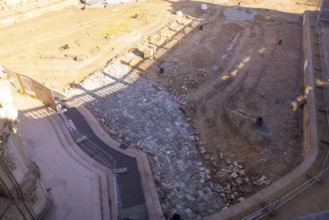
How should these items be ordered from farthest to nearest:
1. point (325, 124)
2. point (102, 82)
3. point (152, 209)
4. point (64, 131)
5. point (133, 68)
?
point (133, 68) → point (102, 82) → point (64, 131) → point (325, 124) → point (152, 209)

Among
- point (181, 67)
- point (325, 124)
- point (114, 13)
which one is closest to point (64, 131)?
point (181, 67)

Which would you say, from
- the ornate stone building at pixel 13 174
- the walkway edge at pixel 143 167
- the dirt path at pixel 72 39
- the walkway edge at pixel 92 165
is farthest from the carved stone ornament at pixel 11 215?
the dirt path at pixel 72 39

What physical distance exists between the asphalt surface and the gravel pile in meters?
0.90

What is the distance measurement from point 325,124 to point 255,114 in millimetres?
4174

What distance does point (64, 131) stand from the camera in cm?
1271

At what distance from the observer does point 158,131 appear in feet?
47.8

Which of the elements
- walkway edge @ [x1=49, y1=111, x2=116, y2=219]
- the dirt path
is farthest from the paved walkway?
the dirt path

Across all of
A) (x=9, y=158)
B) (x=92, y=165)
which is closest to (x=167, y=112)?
(x=92, y=165)

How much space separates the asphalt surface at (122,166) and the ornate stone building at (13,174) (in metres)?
3.15

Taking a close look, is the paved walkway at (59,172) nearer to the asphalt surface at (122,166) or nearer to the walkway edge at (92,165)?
the walkway edge at (92,165)

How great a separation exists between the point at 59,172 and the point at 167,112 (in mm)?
6827

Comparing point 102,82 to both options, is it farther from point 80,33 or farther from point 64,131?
point 80,33

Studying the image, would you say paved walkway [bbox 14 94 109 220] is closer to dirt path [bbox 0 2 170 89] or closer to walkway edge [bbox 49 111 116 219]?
walkway edge [bbox 49 111 116 219]

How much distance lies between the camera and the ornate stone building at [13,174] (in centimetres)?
657
